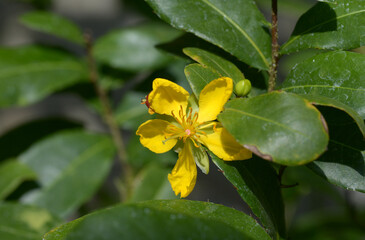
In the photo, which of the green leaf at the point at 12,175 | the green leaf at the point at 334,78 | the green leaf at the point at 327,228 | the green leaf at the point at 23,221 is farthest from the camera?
the green leaf at the point at 327,228

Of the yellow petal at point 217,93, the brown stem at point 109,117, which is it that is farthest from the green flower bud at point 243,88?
the brown stem at point 109,117

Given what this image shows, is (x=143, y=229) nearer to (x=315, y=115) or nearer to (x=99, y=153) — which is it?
(x=315, y=115)

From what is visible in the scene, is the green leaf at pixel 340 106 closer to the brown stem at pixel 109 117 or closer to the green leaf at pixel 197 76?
the green leaf at pixel 197 76

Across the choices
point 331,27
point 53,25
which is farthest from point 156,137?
point 53,25

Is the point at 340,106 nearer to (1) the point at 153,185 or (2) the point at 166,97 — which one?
(2) the point at 166,97

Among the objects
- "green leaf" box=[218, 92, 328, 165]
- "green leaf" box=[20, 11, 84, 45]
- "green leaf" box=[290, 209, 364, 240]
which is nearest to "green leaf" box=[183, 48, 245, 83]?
"green leaf" box=[218, 92, 328, 165]

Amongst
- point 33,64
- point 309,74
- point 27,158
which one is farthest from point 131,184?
point 309,74
